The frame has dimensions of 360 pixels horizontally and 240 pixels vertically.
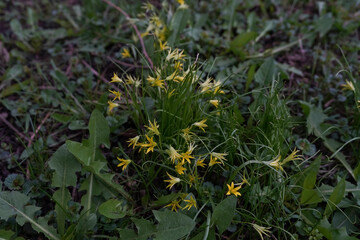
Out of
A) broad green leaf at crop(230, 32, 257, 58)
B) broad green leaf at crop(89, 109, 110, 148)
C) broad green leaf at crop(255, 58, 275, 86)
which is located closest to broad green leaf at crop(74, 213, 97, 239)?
broad green leaf at crop(89, 109, 110, 148)

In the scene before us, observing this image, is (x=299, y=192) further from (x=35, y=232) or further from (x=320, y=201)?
(x=35, y=232)

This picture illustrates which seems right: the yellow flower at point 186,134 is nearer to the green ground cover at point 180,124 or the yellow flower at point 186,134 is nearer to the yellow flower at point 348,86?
the green ground cover at point 180,124

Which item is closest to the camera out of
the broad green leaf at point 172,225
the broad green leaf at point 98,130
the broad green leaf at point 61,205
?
the broad green leaf at point 172,225

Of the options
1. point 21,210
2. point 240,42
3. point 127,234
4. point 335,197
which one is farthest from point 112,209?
point 240,42

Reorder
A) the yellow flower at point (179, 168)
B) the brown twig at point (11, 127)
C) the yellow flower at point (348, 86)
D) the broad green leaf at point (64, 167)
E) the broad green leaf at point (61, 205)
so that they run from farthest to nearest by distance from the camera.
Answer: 1. the brown twig at point (11, 127)
2. the yellow flower at point (348, 86)
3. the broad green leaf at point (64, 167)
4. the broad green leaf at point (61, 205)
5. the yellow flower at point (179, 168)

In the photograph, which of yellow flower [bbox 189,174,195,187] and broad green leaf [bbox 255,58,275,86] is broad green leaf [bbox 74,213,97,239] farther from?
broad green leaf [bbox 255,58,275,86]

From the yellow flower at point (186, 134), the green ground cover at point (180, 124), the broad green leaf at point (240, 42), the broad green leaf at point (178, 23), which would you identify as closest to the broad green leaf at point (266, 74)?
the green ground cover at point (180, 124)
